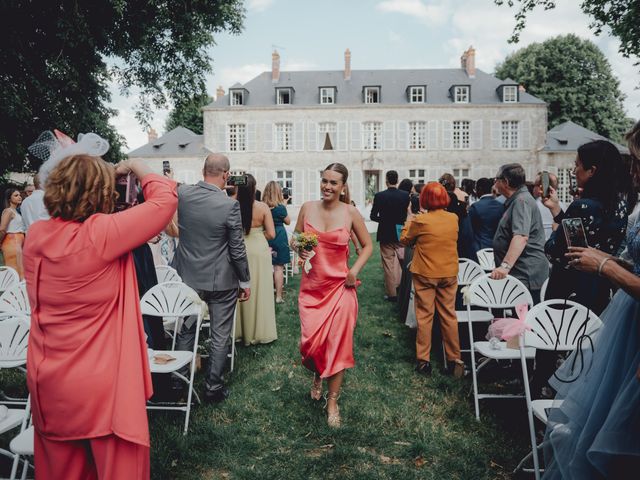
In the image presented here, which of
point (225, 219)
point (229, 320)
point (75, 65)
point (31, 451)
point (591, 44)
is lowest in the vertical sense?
point (31, 451)

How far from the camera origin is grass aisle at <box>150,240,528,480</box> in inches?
131

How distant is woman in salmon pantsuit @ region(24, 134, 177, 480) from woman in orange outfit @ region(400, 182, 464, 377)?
3475 mm

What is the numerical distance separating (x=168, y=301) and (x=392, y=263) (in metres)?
5.19

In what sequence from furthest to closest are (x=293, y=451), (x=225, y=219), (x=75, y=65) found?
(x=75, y=65)
(x=225, y=219)
(x=293, y=451)

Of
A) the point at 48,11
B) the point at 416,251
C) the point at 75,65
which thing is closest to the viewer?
the point at 416,251

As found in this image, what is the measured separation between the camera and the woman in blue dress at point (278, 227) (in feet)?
26.8

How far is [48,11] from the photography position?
10031 millimetres

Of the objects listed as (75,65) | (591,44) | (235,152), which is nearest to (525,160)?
(591,44)

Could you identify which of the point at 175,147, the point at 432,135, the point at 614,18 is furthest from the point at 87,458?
the point at 175,147

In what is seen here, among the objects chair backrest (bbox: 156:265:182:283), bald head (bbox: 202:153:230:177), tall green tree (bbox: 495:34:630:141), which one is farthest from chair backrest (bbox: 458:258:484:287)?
tall green tree (bbox: 495:34:630:141)

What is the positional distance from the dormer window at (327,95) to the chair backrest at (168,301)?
31.5m

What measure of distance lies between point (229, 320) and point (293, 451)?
1.49m

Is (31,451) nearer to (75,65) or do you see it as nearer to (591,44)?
(75,65)

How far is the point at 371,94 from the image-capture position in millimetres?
34281
